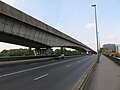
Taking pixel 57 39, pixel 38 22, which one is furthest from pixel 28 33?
pixel 57 39

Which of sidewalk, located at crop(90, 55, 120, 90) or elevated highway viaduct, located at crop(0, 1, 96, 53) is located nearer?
sidewalk, located at crop(90, 55, 120, 90)

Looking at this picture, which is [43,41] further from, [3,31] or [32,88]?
[32,88]

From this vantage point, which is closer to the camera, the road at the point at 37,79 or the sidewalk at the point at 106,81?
the sidewalk at the point at 106,81

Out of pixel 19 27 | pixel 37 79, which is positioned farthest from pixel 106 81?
pixel 19 27

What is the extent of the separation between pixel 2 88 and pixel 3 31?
2150cm

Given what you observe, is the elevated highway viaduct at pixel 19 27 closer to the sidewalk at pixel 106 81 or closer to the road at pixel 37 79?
the road at pixel 37 79

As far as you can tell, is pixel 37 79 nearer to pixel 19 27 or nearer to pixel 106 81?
pixel 106 81

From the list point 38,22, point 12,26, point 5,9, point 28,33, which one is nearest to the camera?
point 5,9

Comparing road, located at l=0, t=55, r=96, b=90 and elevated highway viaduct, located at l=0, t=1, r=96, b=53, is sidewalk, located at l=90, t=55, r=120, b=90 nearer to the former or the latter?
road, located at l=0, t=55, r=96, b=90

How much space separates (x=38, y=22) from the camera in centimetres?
4400

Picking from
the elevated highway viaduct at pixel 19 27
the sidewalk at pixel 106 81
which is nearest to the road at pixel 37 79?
the sidewalk at pixel 106 81

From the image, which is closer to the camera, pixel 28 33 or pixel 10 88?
pixel 10 88

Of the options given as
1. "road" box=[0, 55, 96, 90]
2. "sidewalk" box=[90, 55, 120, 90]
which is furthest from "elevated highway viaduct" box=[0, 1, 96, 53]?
"sidewalk" box=[90, 55, 120, 90]

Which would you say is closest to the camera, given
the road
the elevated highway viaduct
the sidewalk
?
the sidewalk
